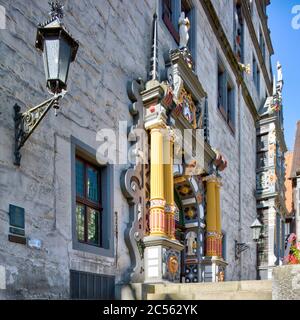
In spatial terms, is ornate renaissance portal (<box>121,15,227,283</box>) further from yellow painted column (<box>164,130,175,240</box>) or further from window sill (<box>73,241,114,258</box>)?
window sill (<box>73,241,114,258</box>)

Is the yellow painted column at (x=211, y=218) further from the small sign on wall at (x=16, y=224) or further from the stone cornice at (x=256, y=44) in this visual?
the stone cornice at (x=256, y=44)

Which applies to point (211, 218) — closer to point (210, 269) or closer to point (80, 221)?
point (210, 269)

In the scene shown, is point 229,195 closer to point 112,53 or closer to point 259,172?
point 259,172

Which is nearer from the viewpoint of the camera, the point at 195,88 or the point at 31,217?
the point at 31,217

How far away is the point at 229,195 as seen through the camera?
15.1 metres

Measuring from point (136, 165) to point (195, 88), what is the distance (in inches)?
145

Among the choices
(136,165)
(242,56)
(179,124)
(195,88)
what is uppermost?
(242,56)

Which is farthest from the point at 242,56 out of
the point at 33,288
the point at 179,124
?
the point at 33,288

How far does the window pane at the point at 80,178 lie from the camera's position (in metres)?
7.36

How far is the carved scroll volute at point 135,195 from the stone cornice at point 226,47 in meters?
6.02

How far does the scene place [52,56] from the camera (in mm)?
5109

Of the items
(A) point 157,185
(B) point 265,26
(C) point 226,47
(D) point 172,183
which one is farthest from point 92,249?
(B) point 265,26

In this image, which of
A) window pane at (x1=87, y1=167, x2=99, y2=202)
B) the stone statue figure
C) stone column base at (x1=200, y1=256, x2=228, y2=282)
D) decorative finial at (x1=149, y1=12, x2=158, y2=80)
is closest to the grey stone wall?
window pane at (x1=87, y1=167, x2=99, y2=202)

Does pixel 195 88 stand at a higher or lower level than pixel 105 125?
higher
